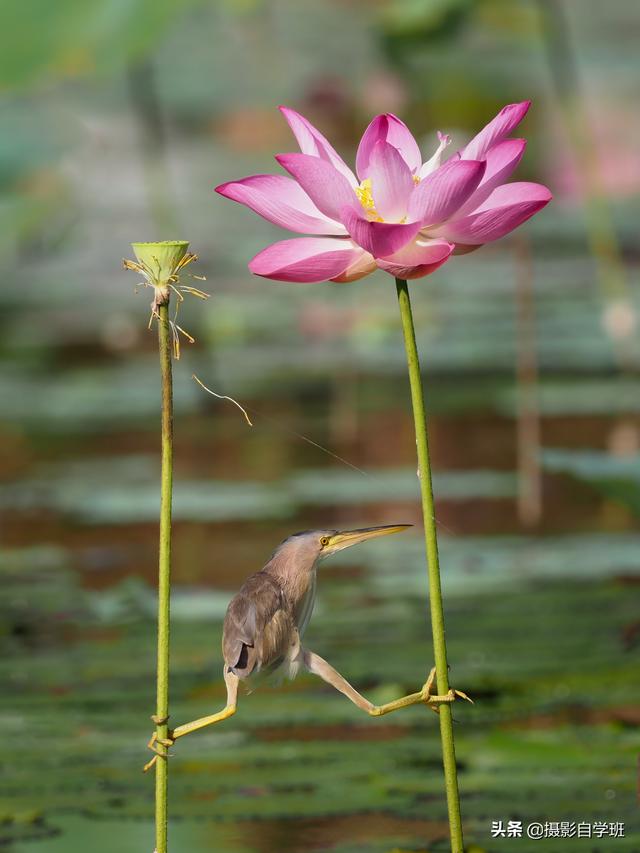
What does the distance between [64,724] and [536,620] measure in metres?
0.66

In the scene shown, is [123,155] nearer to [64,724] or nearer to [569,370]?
[569,370]

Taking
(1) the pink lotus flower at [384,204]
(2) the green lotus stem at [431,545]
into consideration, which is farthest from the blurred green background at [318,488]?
(1) the pink lotus flower at [384,204]

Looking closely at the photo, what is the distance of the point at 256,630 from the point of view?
35.7 inches

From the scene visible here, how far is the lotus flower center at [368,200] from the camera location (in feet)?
3.03

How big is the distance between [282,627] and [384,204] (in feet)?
0.85

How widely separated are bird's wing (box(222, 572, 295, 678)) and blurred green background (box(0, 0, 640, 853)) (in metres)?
0.46

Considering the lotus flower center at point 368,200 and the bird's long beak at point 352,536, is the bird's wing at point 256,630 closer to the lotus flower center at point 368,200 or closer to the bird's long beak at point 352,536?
the bird's long beak at point 352,536

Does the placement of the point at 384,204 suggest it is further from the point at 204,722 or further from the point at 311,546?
the point at 204,722

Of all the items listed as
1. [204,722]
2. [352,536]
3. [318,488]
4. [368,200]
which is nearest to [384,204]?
[368,200]

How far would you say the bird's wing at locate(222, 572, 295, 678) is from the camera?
2.99 feet

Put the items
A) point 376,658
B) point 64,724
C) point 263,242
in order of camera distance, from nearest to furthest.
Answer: point 64,724, point 376,658, point 263,242

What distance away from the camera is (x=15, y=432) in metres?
3.61

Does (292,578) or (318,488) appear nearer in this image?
(292,578)

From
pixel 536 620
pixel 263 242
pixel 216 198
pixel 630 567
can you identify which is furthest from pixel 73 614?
pixel 216 198
